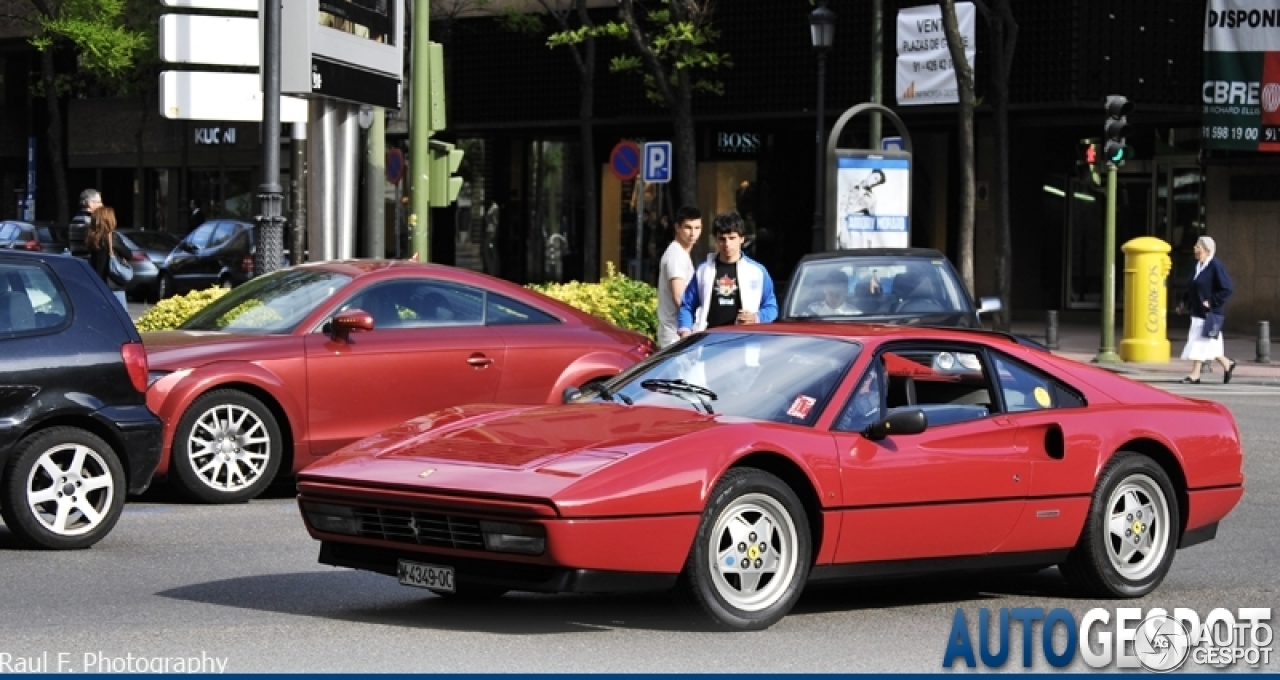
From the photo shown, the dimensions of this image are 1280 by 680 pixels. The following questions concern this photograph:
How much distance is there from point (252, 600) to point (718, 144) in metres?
33.1

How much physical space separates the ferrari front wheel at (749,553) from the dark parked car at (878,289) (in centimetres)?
953

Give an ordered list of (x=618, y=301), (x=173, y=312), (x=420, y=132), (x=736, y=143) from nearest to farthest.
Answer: (x=173, y=312) → (x=618, y=301) → (x=420, y=132) → (x=736, y=143)

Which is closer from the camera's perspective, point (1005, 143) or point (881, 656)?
point (881, 656)

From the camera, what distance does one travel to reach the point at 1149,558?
9.72m

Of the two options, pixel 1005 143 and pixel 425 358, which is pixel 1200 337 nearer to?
pixel 1005 143

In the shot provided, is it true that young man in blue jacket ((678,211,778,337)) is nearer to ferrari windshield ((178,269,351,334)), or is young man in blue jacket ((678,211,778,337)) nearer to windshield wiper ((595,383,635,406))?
ferrari windshield ((178,269,351,334))

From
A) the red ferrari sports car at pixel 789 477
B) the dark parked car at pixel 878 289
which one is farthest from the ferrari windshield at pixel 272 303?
the dark parked car at pixel 878 289

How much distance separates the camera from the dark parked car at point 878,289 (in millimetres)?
18000

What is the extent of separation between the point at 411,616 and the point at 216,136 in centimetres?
5061

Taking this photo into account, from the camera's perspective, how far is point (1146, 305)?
2938 centimetres

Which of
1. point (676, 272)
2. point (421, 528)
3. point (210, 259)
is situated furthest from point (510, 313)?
point (210, 259)

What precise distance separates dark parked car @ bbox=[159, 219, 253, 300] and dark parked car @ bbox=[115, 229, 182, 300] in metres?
0.32

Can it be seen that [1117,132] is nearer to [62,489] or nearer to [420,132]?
[420,132]

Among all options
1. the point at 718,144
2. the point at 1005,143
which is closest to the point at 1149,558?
the point at 1005,143
